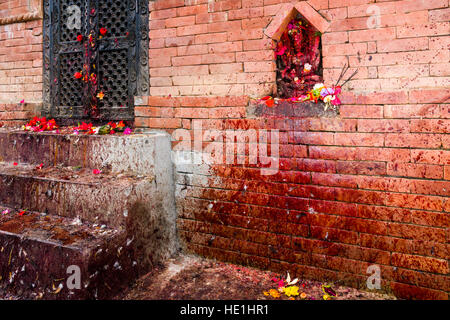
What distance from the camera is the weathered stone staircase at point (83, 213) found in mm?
2334

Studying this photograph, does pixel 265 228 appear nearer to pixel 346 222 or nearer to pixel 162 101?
pixel 346 222

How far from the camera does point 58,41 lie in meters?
3.90

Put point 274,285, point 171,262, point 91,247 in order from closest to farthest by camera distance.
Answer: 1. point 91,247
2. point 274,285
3. point 171,262

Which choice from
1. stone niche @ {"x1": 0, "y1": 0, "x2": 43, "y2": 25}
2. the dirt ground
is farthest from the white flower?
stone niche @ {"x1": 0, "y1": 0, "x2": 43, "y2": 25}

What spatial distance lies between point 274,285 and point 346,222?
2.87 ft

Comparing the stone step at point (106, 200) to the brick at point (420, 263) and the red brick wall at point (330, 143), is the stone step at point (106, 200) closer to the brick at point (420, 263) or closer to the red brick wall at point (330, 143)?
the red brick wall at point (330, 143)

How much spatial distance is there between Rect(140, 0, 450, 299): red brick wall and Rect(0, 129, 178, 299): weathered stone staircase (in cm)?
40

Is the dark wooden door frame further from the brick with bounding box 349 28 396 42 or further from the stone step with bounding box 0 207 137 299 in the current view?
the brick with bounding box 349 28 396 42

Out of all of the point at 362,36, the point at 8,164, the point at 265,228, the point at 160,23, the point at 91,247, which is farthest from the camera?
the point at 8,164

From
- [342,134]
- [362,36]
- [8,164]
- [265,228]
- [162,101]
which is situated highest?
[362,36]

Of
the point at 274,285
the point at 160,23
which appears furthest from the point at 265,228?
the point at 160,23

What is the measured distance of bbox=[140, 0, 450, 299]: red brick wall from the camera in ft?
7.67

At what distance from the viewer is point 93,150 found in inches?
126

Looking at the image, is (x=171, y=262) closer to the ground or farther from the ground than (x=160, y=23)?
closer to the ground
